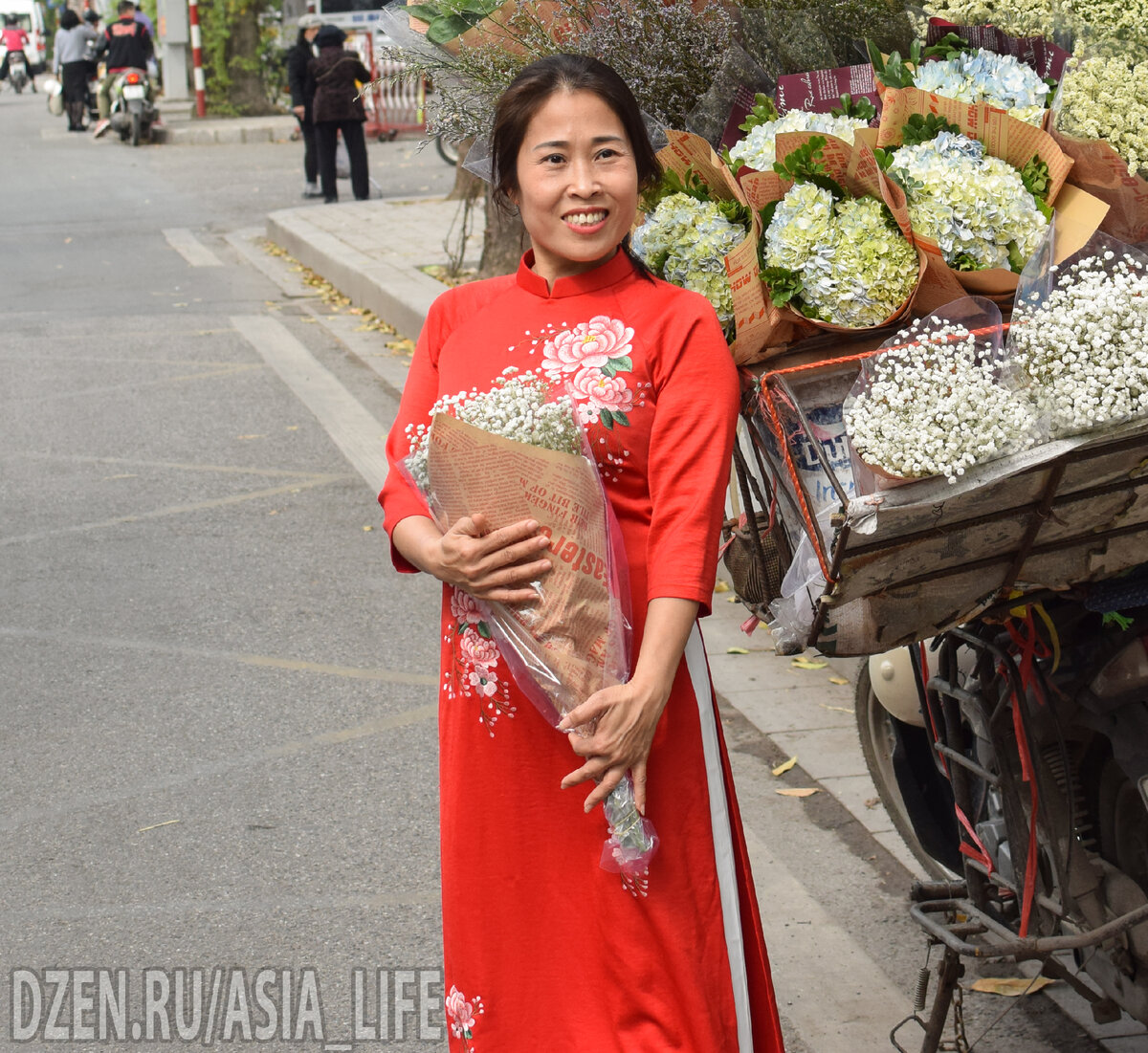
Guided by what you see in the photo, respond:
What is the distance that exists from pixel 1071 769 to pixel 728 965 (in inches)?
29.0

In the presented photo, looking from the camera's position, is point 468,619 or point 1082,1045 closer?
point 468,619

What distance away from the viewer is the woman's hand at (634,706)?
1.96m

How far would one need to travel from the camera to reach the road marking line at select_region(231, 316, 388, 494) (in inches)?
277

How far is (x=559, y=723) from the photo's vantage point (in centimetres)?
202

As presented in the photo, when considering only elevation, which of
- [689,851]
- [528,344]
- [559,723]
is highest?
[528,344]

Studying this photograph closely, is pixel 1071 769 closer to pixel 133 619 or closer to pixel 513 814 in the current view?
pixel 513 814

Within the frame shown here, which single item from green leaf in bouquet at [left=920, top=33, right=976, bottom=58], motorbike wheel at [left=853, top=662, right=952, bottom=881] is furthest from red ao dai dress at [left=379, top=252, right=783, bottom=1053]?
motorbike wheel at [left=853, top=662, right=952, bottom=881]

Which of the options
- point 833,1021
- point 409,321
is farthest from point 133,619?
point 409,321

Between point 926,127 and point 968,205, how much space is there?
0.20 m

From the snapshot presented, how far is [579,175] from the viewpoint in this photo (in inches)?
81.3

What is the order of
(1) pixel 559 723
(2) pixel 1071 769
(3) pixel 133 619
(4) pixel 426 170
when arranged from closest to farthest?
(1) pixel 559 723 → (2) pixel 1071 769 → (3) pixel 133 619 → (4) pixel 426 170

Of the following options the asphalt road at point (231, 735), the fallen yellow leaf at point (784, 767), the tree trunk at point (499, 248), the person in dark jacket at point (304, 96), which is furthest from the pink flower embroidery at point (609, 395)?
the person in dark jacket at point (304, 96)

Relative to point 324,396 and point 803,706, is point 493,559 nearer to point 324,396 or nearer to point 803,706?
point 803,706

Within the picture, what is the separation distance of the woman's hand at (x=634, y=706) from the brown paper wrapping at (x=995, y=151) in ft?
1.99
